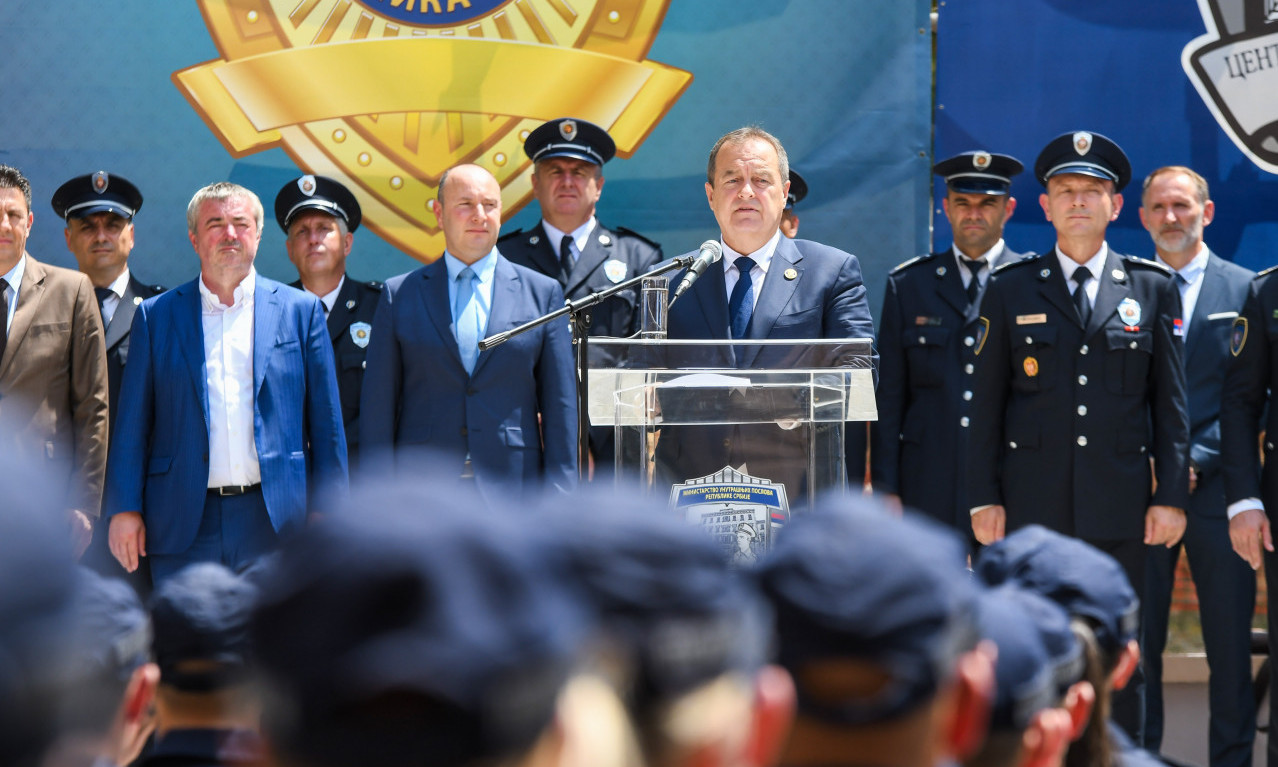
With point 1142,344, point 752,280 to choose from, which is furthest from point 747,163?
point 1142,344

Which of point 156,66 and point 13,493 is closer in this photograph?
point 13,493

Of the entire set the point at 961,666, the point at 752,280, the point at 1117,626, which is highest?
the point at 752,280

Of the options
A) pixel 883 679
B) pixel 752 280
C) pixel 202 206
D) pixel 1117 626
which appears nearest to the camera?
pixel 883 679

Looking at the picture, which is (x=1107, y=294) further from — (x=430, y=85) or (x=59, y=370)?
(x=59, y=370)

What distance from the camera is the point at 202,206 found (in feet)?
13.1

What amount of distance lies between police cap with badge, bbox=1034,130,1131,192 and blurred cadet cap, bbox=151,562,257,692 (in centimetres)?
314

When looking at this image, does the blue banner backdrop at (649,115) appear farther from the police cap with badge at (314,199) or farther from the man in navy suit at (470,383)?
the man in navy suit at (470,383)

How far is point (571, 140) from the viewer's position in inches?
190

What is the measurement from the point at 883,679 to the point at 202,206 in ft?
11.3

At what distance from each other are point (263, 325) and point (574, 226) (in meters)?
1.30

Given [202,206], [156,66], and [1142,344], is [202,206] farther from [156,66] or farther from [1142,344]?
[1142,344]

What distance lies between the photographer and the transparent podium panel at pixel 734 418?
2934 millimetres

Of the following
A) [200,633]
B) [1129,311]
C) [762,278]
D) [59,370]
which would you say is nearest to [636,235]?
[762,278]

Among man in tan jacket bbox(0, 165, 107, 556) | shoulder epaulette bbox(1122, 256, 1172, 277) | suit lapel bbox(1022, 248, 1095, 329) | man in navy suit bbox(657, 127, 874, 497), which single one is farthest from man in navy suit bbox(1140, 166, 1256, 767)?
man in tan jacket bbox(0, 165, 107, 556)
